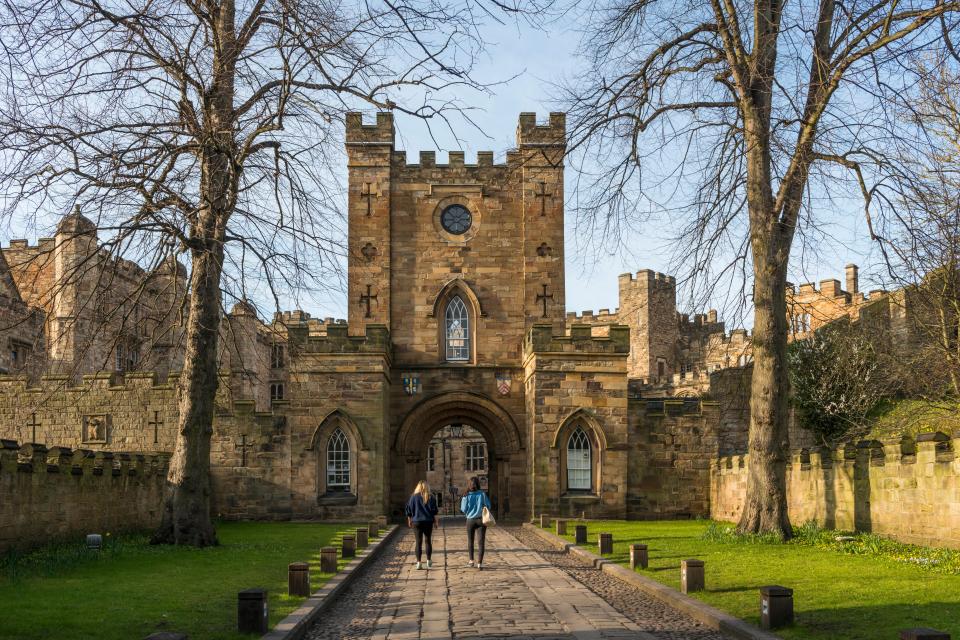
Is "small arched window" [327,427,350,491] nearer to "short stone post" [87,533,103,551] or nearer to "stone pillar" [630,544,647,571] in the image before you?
"short stone post" [87,533,103,551]

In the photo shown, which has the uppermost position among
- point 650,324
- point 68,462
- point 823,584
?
point 650,324

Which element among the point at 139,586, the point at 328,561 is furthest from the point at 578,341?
the point at 139,586

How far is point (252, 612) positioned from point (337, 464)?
67.1 feet

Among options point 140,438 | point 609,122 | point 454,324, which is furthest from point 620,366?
point 140,438

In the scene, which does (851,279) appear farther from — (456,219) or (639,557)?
(639,557)

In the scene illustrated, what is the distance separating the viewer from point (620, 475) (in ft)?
94.9

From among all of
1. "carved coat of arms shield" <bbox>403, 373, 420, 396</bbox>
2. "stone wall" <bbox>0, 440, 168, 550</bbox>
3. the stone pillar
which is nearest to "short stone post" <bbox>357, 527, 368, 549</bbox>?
"stone wall" <bbox>0, 440, 168, 550</bbox>

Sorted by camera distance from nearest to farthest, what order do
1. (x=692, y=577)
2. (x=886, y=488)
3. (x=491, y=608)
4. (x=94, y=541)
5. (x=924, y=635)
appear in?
(x=924, y=635) → (x=491, y=608) → (x=692, y=577) → (x=886, y=488) → (x=94, y=541)

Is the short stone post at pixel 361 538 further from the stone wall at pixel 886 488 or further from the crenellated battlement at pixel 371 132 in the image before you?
the crenellated battlement at pixel 371 132

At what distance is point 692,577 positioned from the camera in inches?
460

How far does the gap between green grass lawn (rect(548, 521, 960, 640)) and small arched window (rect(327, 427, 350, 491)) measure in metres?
12.1

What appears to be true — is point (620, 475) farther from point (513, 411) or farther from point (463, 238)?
point (463, 238)

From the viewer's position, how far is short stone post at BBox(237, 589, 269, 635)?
A: 8.91 metres

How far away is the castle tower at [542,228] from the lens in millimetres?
31766
